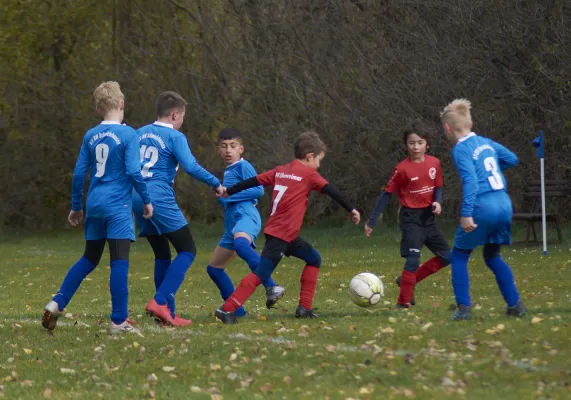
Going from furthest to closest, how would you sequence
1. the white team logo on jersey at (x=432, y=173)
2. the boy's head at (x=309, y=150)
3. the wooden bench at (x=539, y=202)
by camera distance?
1. the wooden bench at (x=539, y=202)
2. the white team logo on jersey at (x=432, y=173)
3. the boy's head at (x=309, y=150)

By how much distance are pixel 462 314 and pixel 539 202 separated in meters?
15.2

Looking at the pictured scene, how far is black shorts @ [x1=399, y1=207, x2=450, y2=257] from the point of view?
35.9 feet

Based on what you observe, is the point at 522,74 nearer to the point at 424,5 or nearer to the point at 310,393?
the point at 424,5

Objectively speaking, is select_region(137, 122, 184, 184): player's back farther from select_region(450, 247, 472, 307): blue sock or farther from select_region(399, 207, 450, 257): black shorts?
select_region(450, 247, 472, 307): blue sock

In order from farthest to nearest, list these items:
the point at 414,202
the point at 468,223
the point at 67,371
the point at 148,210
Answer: the point at 414,202, the point at 148,210, the point at 468,223, the point at 67,371

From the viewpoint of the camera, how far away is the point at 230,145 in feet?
36.9

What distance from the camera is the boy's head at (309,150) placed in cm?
1028

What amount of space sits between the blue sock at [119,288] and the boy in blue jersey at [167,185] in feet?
1.40

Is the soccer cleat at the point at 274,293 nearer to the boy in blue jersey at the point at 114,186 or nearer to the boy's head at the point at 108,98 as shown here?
the boy in blue jersey at the point at 114,186

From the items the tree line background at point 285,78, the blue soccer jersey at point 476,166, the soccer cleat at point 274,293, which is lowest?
the soccer cleat at point 274,293

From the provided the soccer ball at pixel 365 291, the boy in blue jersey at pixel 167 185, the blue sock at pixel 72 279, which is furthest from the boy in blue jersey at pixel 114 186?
the soccer ball at pixel 365 291

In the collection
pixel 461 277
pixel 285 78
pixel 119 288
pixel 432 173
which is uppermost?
pixel 285 78

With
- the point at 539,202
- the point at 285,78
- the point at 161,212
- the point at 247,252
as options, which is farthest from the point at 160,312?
the point at 285,78

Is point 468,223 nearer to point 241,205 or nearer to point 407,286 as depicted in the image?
point 407,286
